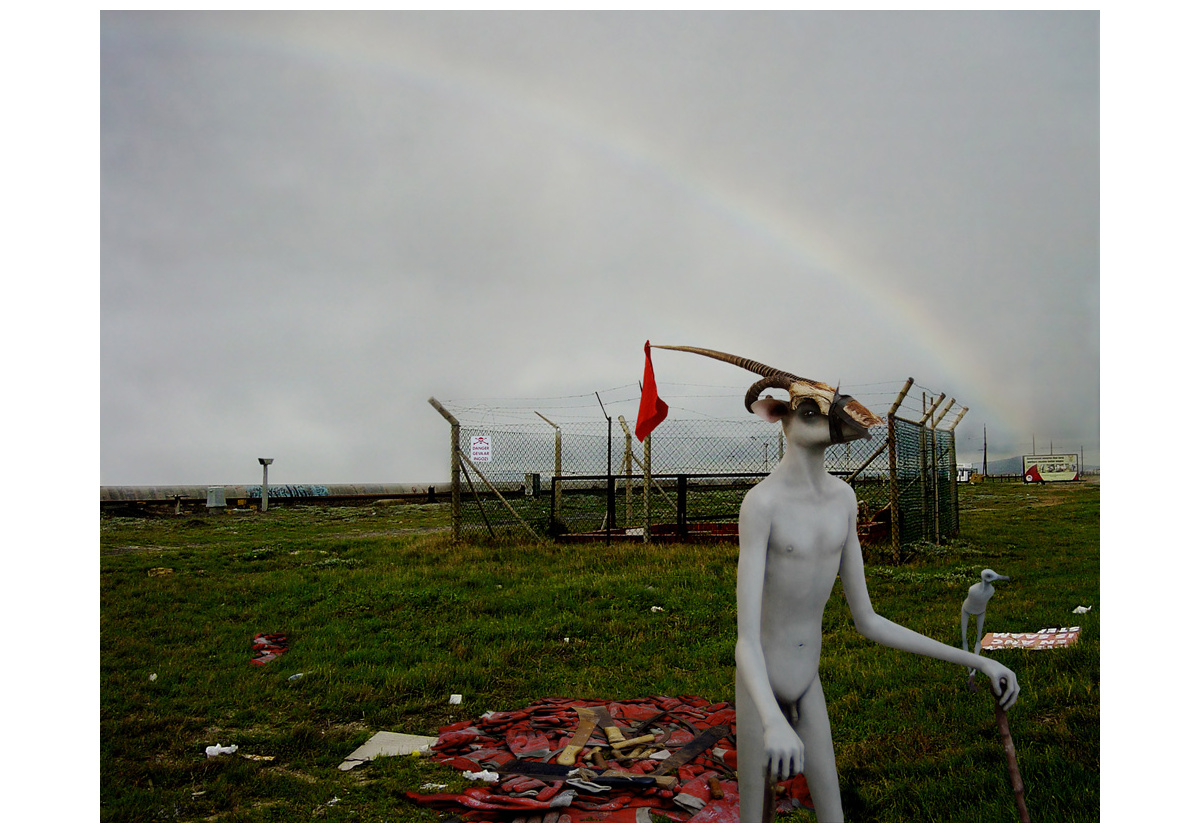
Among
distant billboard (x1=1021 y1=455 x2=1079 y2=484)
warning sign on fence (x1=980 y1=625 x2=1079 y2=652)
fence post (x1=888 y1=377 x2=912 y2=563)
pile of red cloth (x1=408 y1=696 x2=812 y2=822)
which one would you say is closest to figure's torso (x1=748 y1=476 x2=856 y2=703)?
pile of red cloth (x1=408 y1=696 x2=812 y2=822)

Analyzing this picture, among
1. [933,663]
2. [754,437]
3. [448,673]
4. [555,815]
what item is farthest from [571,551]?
[555,815]

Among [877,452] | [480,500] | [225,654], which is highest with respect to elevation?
[877,452]

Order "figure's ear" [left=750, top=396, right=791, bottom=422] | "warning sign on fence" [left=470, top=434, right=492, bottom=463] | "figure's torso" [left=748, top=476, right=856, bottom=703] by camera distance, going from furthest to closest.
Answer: "warning sign on fence" [left=470, top=434, right=492, bottom=463] < "figure's ear" [left=750, top=396, right=791, bottom=422] < "figure's torso" [left=748, top=476, right=856, bottom=703]

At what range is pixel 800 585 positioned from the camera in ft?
10.2

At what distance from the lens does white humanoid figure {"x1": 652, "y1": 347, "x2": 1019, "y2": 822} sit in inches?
120

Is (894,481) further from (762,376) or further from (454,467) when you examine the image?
(762,376)

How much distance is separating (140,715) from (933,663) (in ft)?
22.5

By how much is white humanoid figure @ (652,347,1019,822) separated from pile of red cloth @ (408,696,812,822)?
1273 millimetres

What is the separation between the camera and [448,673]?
6648 mm

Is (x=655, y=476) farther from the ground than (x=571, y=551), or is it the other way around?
(x=655, y=476)

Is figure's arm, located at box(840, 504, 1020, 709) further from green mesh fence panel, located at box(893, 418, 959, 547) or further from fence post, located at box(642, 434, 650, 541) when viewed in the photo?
fence post, located at box(642, 434, 650, 541)
